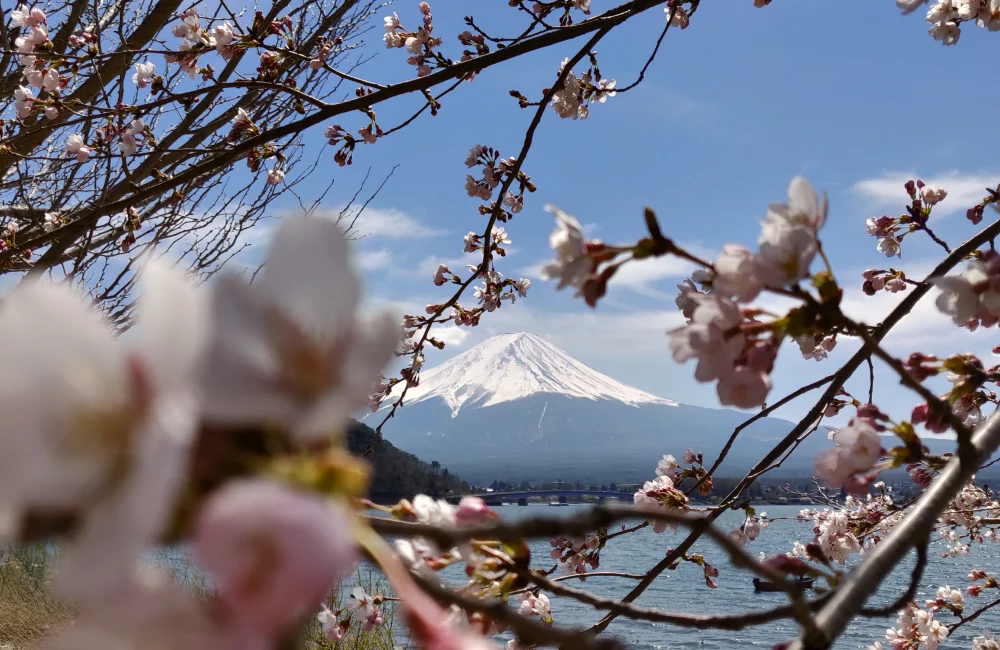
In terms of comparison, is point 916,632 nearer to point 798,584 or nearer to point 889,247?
point 889,247

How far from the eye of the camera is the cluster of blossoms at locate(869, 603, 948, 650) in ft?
6.13

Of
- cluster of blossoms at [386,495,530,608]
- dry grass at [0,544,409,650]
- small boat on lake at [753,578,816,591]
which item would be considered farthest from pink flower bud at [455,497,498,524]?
dry grass at [0,544,409,650]

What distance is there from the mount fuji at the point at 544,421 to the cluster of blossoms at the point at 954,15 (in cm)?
5509

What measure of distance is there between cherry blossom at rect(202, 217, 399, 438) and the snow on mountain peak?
194ft

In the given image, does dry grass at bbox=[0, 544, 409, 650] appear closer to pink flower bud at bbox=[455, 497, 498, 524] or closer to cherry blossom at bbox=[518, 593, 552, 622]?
cherry blossom at bbox=[518, 593, 552, 622]

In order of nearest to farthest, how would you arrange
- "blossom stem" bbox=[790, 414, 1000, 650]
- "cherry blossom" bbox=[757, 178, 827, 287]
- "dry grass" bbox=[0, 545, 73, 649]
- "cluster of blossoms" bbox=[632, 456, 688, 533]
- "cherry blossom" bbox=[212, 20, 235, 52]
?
1. "blossom stem" bbox=[790, 414, 1000, 650]
2. "cherry blossom" bbox=[757, 178, 827, 287]
3. "cluster of blossoms" bbox=[632, 456, 688, 533]
4. "cherry blossom" bbox=[212, 20, 235, 52]
5. "dry grass" bbox=[0, 545, 73, 649]

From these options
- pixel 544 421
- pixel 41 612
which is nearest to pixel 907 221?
pixel 41 612

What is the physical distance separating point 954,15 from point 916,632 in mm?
1713

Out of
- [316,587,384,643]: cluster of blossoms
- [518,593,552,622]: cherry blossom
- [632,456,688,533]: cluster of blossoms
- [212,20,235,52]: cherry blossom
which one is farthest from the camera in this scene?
[212,20,235,52]: cherry blossom

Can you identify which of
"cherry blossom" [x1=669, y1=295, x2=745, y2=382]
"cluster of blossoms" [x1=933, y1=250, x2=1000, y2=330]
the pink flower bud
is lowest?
the pink flower bud

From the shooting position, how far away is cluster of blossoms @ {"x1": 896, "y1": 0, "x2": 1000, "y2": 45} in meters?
1.41

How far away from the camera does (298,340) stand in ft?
0.56

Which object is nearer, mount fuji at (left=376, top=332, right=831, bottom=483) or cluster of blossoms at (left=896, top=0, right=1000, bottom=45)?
cluster of blossoms at (left=896, top=0, right=1000, bottom=45)

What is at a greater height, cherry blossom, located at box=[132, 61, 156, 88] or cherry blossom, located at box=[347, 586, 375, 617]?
cherry blossom, located at box=[132, 61, 156, 88]
